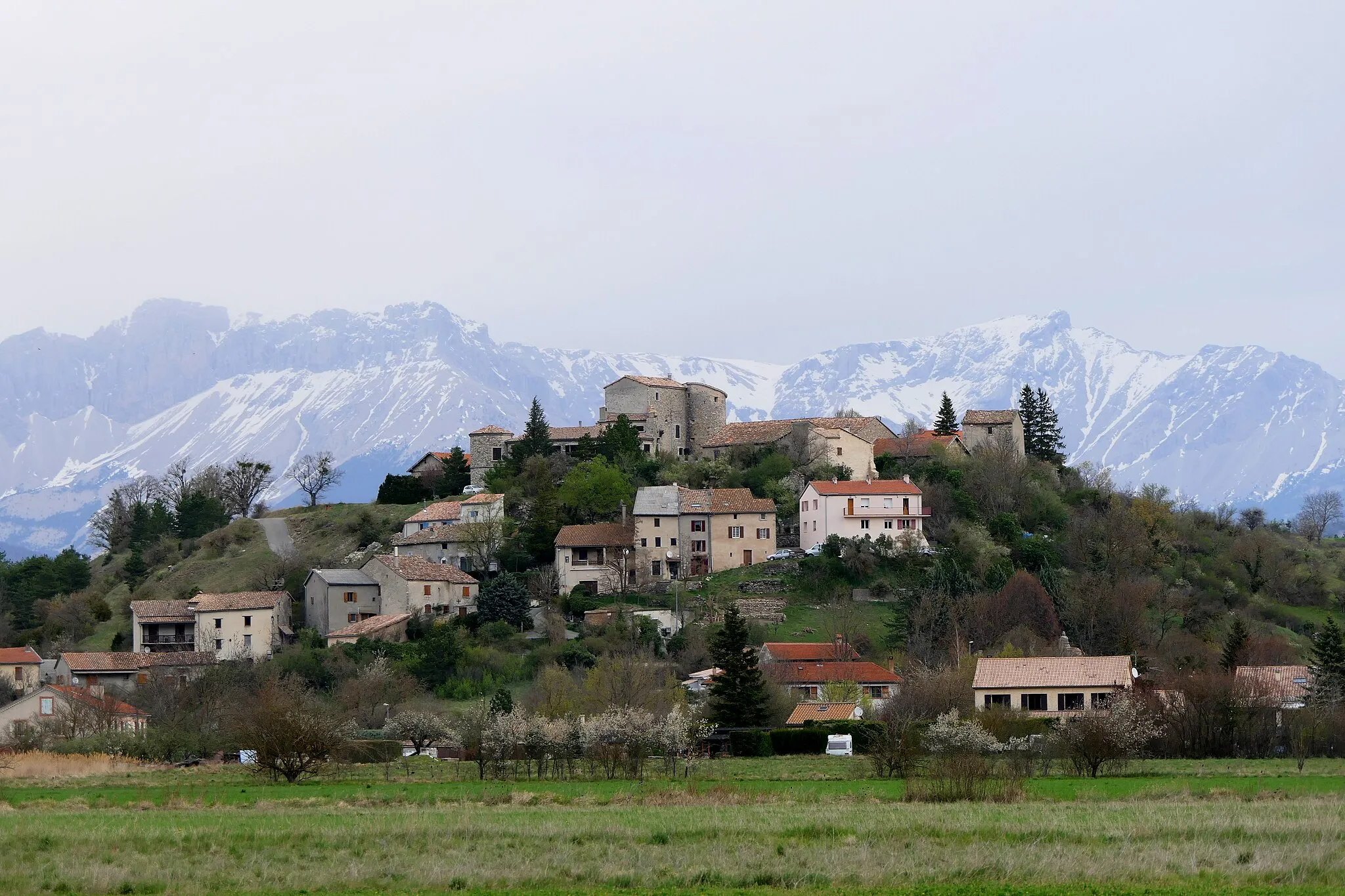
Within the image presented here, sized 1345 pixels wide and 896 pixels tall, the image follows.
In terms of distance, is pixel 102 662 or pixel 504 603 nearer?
pixel 102 662

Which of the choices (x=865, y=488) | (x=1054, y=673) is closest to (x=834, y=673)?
(x=1054, y=673)

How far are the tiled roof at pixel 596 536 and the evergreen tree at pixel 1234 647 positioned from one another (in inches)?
1069

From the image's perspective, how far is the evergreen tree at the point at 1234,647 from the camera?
60.8m

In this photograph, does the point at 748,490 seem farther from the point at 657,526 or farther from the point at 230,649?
the point at 230,649

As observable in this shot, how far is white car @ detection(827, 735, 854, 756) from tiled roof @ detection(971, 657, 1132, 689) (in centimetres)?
821

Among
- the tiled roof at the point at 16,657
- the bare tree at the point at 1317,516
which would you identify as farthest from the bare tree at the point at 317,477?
the bare tree at the point at 1317,516

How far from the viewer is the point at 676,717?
42.9 metres

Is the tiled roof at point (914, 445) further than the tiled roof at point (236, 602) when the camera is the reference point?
Yes

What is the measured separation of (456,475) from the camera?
95000 mm

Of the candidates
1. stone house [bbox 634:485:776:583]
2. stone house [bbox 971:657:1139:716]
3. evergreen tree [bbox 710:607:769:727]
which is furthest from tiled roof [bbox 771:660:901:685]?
stone house [bbox 634:485:776:583]

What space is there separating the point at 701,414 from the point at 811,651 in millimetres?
32979

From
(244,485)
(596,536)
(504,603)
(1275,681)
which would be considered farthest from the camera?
(244,485)

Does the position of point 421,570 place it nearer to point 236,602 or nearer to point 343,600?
point 343,600

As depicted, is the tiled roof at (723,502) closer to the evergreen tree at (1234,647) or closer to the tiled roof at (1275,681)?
the evergreen tree at (1234,647)
